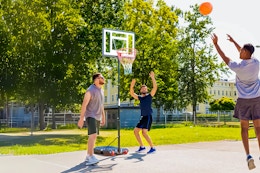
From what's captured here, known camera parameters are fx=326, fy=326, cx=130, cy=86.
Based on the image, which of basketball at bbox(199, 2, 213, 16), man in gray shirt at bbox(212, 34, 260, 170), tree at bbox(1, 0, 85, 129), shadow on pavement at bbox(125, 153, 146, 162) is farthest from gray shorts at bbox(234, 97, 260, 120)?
tree at bbox(1, 0, 85, 129)

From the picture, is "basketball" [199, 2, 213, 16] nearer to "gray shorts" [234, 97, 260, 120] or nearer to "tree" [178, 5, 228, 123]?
"gray shorts" [234, 97, 260, 120]

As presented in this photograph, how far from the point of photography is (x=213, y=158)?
895 cm

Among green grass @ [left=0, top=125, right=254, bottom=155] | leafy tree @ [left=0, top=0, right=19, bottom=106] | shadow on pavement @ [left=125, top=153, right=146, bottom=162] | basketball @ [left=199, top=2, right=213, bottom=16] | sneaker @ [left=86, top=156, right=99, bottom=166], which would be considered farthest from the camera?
leafy tree @ [left=0, top=0, right=19, bottom=106]

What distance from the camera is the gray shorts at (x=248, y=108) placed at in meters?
5.82

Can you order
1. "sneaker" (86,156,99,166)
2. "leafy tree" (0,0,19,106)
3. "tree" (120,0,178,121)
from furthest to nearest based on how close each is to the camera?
"tree" (120,0,178,121) → "leafy tree" (0,0,19,106) → "sneaker" (86,156,99,166)

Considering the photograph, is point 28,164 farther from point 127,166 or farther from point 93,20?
point 93,20

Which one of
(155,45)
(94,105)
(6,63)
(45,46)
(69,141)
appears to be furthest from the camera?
(155,45)

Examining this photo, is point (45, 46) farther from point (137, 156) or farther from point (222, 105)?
point (222, 105)

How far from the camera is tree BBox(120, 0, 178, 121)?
40.0 m

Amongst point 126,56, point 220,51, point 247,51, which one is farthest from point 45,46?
point 247,51

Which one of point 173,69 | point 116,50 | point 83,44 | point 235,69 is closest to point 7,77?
point 83,44

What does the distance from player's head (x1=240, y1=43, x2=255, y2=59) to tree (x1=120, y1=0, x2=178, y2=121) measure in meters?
31.3

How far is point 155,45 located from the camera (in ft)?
134

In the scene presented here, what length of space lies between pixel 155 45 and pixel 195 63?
455 inches
